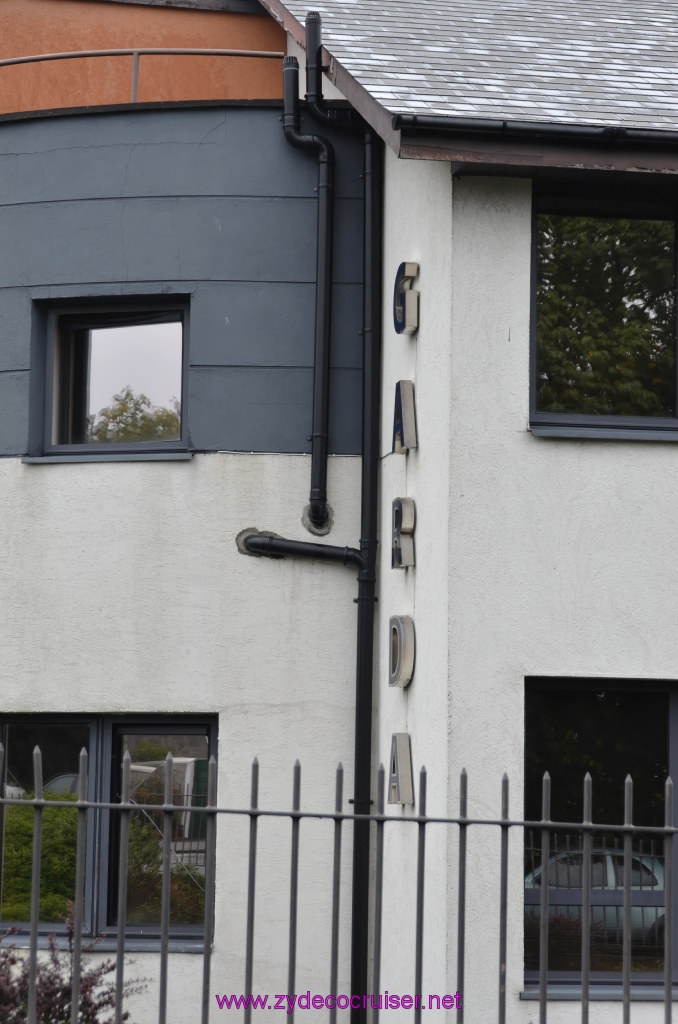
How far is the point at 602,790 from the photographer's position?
24.3 feet

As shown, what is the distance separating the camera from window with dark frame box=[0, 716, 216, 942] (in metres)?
8.62

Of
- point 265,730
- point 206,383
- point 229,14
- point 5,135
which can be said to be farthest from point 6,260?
point 265,730

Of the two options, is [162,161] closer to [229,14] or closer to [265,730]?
[229,14]

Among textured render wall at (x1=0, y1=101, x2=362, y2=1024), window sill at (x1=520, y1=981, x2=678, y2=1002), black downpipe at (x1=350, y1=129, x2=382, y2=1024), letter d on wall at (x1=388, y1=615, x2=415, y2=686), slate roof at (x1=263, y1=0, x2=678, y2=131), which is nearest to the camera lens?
window sill at (x1=520, y1=981, x2=678, y2=1002)

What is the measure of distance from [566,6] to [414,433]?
4.33 meters

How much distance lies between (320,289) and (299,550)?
69.9 inches

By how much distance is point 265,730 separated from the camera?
28.3ft

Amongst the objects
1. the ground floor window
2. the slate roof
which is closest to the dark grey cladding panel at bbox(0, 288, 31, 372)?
the slate roof

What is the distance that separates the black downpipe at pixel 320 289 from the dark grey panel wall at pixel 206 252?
13 centimetres

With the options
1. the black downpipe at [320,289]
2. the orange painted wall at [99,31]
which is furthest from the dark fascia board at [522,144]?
the orange painted wall at [99,31]

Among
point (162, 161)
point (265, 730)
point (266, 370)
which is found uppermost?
point (162, 161)

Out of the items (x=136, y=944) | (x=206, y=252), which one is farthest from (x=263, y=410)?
(x=136, y=944)

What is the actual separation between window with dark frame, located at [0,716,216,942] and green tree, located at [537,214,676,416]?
331 centimetres

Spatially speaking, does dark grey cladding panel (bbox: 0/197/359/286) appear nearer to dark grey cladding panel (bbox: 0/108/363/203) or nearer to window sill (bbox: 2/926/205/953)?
dark grey cladding panel (bbox: 0/108/363/203)
